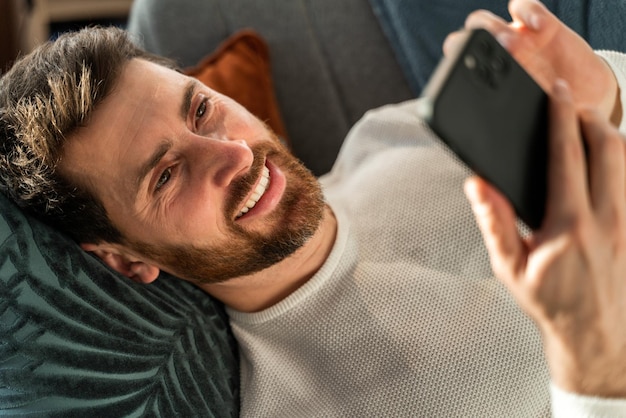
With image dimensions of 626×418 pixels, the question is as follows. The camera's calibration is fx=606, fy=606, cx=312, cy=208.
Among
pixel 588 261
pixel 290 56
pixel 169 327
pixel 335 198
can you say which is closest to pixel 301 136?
pixel 290 56

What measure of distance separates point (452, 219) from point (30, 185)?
2.45 ft

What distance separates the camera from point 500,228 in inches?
23.7

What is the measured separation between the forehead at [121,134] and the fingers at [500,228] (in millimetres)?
592

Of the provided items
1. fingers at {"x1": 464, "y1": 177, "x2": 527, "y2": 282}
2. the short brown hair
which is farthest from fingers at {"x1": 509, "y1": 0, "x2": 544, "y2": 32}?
the short brown hair

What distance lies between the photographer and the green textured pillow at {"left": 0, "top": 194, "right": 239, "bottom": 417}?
946mm

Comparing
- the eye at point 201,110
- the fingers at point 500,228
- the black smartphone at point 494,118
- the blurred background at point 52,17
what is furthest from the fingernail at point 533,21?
the blurred background at point 52,17

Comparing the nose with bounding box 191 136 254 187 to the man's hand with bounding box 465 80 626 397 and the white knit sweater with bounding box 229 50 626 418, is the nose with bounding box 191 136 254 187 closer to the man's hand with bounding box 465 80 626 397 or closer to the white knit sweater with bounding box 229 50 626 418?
the white knit sweater with bounding box 229 50 626 418

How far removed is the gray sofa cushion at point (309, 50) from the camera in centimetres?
151

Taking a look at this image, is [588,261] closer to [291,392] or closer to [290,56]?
[291,392]

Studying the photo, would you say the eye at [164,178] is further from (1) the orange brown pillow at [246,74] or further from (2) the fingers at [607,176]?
(2) the fingers at [607,176]

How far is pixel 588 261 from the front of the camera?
582 mm

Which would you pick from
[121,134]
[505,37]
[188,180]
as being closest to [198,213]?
[188,180]

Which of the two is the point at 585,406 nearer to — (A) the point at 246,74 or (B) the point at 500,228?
(B) the point at 500,228

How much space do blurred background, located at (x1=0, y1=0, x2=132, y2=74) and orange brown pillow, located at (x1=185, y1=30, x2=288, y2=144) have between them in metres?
1.22
